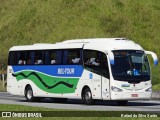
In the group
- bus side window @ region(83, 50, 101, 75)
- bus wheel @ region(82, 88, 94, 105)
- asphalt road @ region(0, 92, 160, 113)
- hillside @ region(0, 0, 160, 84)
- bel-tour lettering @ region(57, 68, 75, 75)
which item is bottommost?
asphalt road @ region(0, 92, 160, 113)

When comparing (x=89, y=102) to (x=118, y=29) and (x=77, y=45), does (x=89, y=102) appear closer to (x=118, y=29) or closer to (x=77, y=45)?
(x=77, y=45)

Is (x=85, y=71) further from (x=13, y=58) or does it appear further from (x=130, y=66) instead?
(x=13, y=58)

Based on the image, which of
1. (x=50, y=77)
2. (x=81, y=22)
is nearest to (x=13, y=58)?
(x=50, y=77)

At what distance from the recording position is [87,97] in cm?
2980

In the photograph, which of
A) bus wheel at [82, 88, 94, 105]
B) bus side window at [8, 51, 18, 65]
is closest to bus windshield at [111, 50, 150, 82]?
bus wheel at [82, 88, 94, 105]

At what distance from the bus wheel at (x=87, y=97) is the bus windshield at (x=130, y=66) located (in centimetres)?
201

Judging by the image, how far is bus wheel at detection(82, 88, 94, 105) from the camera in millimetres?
29458

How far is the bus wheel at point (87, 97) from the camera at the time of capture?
29.5m

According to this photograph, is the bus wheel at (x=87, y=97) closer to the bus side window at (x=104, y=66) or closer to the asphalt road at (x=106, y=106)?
the asphalt road at (x=106, y=106)

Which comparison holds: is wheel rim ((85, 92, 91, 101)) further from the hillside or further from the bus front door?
the hillside

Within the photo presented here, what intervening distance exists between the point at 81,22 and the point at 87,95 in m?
35.5

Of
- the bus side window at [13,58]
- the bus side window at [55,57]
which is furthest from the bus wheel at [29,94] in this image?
the bus side window at [55,57]

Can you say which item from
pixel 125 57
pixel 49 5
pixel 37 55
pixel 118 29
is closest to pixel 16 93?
pixel 37 55

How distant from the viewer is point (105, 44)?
29219 millimetres
